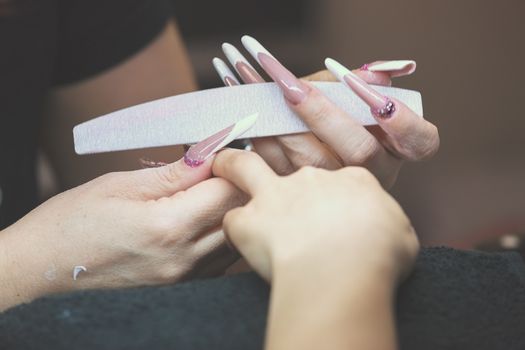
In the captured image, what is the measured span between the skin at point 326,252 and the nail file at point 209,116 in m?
0.10

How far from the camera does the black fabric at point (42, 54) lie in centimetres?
82

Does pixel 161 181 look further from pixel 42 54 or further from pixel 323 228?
pixel 42 54

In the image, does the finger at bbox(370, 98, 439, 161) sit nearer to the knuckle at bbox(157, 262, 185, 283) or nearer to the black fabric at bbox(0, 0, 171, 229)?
the knuckle at bbox(157, 262, 185, 283)

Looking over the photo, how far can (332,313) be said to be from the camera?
33 centimetres

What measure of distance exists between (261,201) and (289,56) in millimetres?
1450

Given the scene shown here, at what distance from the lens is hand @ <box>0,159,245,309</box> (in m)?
0.50

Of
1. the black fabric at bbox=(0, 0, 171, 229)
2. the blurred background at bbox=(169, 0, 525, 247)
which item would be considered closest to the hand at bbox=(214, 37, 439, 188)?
the black fabric at bbox=(0, 0, 171, 229)

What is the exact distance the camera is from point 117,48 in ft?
2.85

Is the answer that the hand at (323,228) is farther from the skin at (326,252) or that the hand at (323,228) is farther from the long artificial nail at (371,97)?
the long artificial nail at (371,97)

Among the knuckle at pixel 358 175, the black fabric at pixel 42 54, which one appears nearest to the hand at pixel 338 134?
the knuckle at pixel 358 175

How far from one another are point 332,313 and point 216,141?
0.22 meters

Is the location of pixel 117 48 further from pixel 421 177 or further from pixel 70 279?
pixel 421 177

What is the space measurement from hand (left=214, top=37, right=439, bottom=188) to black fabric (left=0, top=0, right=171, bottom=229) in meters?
0.32

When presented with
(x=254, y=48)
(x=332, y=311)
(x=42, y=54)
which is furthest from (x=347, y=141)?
(x=42, y=54)
